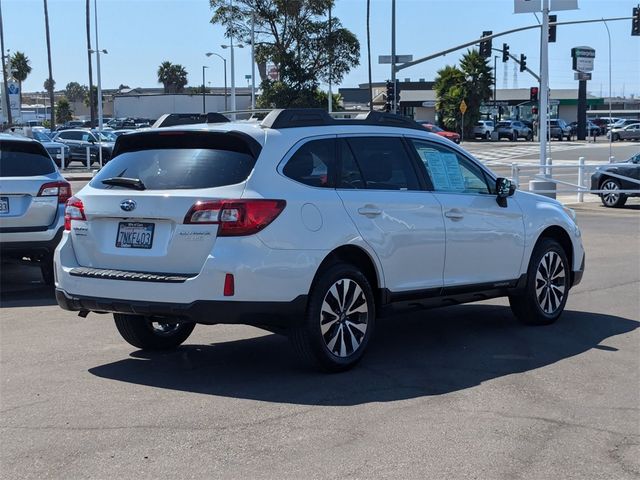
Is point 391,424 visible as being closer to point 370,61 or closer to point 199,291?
point 199,291

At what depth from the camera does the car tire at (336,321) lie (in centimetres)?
649

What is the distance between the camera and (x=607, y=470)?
16.1ft

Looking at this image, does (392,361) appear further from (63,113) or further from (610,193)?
(63,113)

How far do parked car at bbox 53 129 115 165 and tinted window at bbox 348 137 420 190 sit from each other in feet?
116

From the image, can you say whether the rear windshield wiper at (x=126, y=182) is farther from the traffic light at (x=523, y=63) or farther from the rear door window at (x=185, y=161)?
the traffic light at (x=523, y=63)

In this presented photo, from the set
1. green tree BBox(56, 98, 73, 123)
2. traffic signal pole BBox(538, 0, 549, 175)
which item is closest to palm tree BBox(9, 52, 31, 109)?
green tree BBox(56, 98, 73, 123)

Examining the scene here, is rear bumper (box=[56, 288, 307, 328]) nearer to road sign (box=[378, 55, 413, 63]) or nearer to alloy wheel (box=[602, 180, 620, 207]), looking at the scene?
alloy wheel (box=[602, 180, 620, 207])

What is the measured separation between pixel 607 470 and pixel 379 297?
257 cm

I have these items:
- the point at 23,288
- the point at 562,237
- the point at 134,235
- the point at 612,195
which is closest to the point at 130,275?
the point at 134,235

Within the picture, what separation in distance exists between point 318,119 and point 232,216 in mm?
1318

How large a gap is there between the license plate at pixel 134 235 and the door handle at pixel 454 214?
98.5 inches

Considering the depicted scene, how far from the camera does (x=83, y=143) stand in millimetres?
43906

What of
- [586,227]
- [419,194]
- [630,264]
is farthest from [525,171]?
[419,194]

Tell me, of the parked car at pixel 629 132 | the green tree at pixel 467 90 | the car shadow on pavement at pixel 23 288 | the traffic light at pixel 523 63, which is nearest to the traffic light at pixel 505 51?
the traffic light at pixel 523 63
